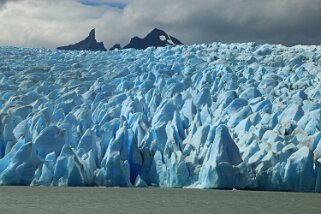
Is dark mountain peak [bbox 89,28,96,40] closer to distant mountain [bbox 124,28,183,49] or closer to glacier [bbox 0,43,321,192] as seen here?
distant mountain [bbox 124,28,183,49]

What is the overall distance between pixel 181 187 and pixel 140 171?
120cm

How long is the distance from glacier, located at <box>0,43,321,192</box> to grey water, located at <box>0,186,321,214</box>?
21.3 inches

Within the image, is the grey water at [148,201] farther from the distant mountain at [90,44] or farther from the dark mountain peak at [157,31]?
the distant mountain at [90,44]

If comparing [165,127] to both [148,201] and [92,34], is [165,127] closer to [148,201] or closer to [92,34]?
[148,201]

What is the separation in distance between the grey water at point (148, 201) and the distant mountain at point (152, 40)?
34.1 meters

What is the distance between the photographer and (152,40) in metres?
46.2

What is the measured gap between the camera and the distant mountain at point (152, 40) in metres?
45.4

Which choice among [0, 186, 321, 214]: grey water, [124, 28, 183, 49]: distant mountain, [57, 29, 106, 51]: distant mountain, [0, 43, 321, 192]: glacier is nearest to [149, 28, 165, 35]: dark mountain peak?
[124, 28, 183, 49]: distant mountain

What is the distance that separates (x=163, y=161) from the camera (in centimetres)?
1288

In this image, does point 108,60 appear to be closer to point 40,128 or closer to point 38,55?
point 38,55

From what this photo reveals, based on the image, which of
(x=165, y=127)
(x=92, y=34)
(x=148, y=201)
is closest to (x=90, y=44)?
(x=92, y=34)

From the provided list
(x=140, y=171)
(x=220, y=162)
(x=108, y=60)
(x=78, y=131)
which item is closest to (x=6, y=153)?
(x=78, y=131)

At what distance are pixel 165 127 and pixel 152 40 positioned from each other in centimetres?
3316

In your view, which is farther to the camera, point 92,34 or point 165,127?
point 92,34
